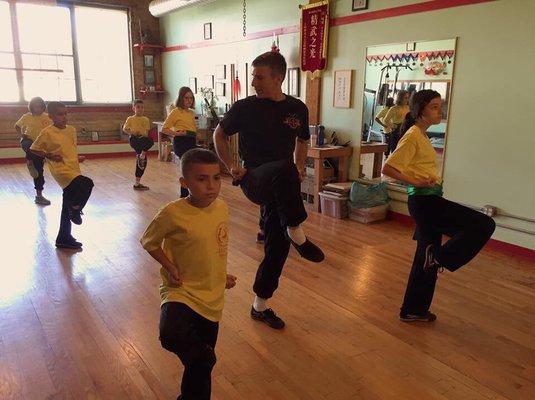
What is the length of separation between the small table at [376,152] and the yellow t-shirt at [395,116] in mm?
287

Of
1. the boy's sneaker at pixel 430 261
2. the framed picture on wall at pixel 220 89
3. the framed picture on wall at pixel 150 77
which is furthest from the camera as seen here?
the framed picture on wall at pixel 150 77

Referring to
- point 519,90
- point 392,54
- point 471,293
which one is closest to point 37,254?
point 471,293

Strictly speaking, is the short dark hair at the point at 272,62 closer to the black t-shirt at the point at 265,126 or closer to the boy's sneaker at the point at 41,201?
the black t-shirt at the point at 265,126

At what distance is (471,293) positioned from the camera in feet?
11.0

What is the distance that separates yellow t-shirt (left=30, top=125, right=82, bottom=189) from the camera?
3871 mm

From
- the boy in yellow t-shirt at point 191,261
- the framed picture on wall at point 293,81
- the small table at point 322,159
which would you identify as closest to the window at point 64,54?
the framed picture on wall at point 293,81

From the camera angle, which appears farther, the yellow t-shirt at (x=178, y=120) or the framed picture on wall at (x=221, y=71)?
the framed picture on wall at (x=221, y=71)

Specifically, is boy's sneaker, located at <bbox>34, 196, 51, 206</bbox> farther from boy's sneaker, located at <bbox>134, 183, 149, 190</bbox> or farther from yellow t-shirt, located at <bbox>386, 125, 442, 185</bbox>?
yellow t-shirt, located at <bbox>386, 125, 442, 185</bbox>

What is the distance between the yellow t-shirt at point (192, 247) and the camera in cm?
166

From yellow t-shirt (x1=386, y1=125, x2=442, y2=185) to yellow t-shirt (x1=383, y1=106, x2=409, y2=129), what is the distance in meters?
2.87

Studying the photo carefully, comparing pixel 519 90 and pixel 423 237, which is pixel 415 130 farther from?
pixel 519 90

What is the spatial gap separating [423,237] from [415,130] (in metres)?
0.62

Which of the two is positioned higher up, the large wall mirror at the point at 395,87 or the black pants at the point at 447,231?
the large wall mirror at the point at 395,87

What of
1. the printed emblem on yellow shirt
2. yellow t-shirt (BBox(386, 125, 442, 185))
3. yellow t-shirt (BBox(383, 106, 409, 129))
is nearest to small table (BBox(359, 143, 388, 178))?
yellow t-shirt (BBox(383, 106, 409, 129))
